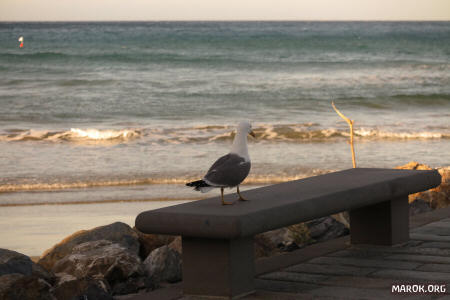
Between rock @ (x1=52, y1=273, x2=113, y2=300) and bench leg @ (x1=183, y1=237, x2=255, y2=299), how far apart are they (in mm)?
510

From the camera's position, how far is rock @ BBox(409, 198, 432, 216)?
8594 millimetres

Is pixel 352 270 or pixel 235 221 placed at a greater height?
pixel 235 221

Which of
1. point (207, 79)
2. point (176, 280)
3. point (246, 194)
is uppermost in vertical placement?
point (207, 79)

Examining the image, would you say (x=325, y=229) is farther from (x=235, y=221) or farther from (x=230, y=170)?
(x=235, y=221)

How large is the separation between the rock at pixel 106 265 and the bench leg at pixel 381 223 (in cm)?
168

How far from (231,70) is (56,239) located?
3206 cm

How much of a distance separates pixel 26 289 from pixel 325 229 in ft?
11.0

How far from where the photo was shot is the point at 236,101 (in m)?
28.0

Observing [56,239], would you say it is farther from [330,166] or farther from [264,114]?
[264,114]

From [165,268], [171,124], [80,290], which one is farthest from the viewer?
[171,124]

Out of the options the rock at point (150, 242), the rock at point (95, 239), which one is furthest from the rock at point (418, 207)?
the rock at point (95, 239)

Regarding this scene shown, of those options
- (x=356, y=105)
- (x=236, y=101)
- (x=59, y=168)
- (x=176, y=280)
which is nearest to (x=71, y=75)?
(x=236, y=101)

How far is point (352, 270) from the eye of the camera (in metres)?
5.71

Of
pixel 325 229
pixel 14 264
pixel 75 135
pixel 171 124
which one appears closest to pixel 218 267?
pixel 14 264
